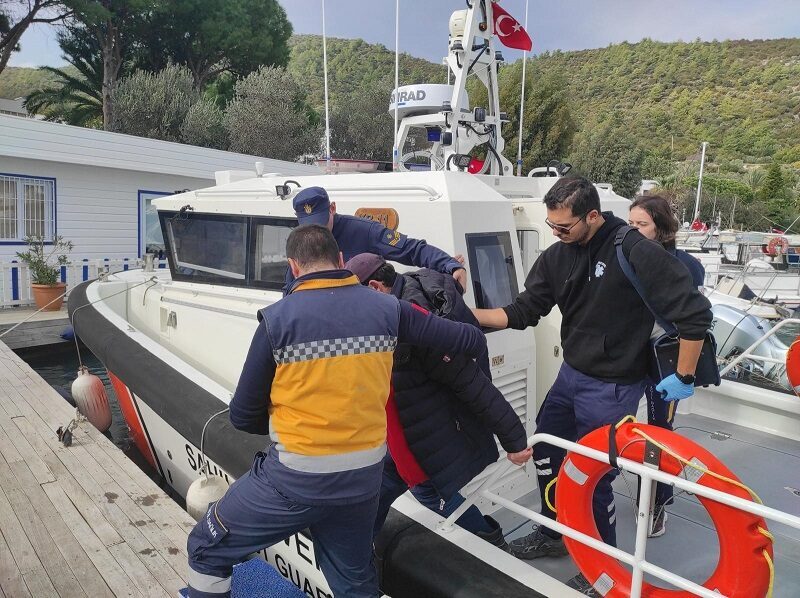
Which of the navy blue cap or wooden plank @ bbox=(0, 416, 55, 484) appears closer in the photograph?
the navy blue cap

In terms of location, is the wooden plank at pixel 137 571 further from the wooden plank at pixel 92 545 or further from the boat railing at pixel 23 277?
the boat railing at pixel 23 277

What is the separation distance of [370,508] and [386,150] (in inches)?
890

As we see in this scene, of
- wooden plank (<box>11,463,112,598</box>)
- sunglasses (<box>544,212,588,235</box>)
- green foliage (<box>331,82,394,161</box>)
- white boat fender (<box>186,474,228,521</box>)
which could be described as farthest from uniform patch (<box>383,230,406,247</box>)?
green foliage (<box>331,82,394,161</box>)

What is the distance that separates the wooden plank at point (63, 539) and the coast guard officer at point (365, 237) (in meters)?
1.60

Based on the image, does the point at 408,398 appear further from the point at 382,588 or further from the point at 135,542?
the point at 135,542

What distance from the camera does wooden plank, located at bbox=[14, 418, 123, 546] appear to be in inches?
121

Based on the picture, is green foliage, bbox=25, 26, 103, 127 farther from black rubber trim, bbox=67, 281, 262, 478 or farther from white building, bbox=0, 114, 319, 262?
black rubber trim, bbox=67, 281, 262, 478

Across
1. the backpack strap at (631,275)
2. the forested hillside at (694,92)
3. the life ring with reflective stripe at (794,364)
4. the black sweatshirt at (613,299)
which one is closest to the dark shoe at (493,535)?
the black sweatshirt at (613,299)

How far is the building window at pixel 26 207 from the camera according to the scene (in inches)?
405

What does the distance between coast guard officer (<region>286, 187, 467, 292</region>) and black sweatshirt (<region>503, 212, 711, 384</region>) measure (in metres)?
0.48

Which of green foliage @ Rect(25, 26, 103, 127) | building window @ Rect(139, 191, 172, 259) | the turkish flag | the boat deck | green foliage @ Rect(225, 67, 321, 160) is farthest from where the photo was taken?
green foliage @ Rect(25, 26, 103, 127)

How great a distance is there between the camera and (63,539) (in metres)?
3.00

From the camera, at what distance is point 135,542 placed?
9.79 feet

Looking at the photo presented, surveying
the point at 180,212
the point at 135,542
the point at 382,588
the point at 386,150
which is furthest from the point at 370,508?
the point at 386,150
